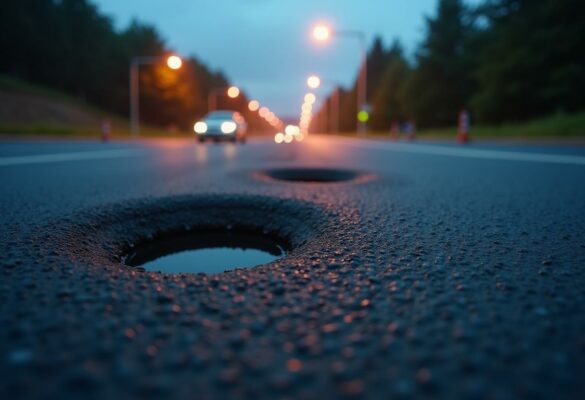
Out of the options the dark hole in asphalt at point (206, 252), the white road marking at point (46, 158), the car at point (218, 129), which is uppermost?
the car at point (218, 129)

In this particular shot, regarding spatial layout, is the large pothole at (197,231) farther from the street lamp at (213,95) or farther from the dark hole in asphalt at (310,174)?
the street lamp at (213,95)

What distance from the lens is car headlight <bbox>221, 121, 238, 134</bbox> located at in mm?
17922

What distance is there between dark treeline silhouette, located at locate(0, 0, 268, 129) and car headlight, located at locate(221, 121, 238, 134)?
116ft

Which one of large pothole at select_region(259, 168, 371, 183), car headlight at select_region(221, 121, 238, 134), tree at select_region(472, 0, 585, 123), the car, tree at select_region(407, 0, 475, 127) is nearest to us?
large pothole at select_region(259, 168, 371, 183)

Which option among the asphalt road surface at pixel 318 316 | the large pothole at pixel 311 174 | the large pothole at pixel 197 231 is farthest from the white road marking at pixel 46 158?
the asphalt road surface at pixel 318 316

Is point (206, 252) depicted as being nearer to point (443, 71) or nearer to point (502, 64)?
point (502, 64)

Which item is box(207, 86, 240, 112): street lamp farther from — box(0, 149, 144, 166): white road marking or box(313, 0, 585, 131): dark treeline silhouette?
box(0, 149, 144, 166): white road marking

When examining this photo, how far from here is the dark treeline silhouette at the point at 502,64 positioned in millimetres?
24000

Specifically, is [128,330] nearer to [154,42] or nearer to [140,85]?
[140,85]

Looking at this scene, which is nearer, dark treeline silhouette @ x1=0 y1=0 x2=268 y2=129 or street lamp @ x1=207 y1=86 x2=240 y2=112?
dark treeline silhouette @ x1=0 y1=0 x2=268 y2=129

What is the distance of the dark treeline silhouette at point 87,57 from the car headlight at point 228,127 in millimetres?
35319

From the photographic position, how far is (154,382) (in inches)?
26.2

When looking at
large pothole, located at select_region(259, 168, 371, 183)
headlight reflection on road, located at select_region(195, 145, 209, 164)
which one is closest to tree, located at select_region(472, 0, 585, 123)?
headlight reflection on road, located at select_region(195, 145, 209, 164)

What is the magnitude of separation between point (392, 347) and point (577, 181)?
365cm
